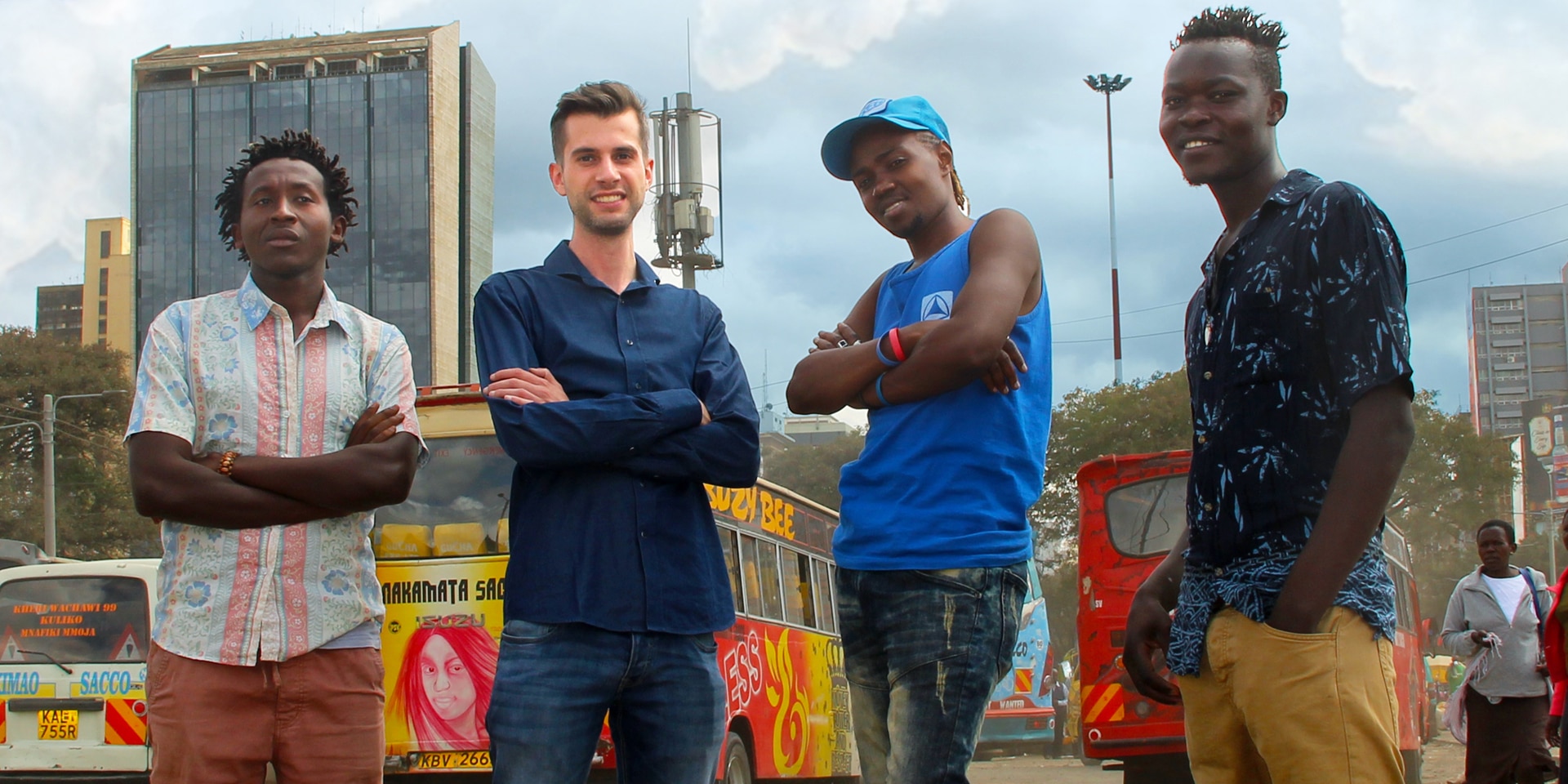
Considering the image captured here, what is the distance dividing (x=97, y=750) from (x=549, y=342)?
8.15 metres

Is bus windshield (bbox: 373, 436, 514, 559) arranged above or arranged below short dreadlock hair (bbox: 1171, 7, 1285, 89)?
below

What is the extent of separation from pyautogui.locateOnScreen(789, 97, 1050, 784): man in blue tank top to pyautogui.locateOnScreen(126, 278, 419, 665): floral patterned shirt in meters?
1.12

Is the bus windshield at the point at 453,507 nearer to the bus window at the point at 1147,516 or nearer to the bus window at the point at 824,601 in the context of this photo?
the bus window at the point at 824,601

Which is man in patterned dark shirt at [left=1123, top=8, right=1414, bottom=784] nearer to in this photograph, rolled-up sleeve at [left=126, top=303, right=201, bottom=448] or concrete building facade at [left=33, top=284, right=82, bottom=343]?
rolled-up sleeve at [left=126, top=303, right=201, bottom=448]

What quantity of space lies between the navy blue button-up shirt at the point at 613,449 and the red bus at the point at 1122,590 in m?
Answer: 8.54

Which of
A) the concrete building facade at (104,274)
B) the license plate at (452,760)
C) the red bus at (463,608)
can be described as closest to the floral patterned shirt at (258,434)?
the red bus at (463,608)

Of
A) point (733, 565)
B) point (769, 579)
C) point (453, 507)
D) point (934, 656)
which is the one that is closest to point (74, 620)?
point (453, 507)

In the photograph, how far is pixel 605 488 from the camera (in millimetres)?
3213

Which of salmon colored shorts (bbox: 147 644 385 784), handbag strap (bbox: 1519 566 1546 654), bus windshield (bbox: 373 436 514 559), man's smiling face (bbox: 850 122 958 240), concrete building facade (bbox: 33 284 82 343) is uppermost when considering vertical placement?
concrete building facade (bbox: 33 284 82 343)

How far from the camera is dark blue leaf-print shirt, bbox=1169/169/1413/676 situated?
8.11 ft

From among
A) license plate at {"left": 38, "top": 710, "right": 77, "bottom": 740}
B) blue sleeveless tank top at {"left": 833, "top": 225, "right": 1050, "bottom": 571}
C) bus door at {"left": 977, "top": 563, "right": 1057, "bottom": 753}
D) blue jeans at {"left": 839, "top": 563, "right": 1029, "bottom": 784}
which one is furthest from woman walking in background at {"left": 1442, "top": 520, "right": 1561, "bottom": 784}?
bus door at {"left": 977, "top": 563, "right": 1057, "bottom": 753}

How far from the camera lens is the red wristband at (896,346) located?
3201 millimetres

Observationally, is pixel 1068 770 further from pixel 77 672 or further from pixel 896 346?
pixel 896 346

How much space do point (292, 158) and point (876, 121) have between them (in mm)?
1499
